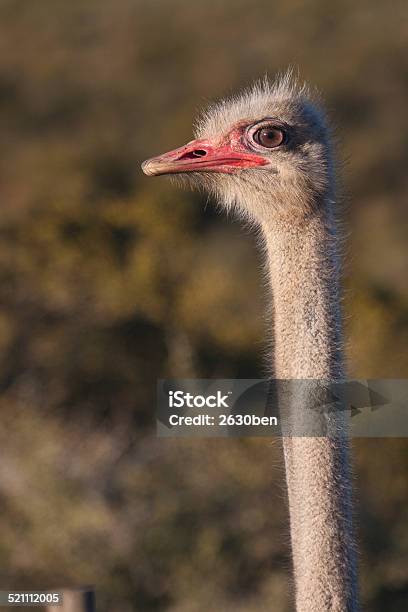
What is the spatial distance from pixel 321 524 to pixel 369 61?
15.8 metres

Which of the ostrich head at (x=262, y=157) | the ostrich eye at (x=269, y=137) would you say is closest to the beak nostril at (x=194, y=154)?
the ostrich head at (x=262, y=157)

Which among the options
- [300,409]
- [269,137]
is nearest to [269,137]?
[269,137]

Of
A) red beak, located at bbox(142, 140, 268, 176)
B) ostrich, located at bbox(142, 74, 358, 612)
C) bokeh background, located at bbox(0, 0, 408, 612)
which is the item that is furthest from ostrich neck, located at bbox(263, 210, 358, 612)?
bokeh background, located at bbox(0, 0, 408, 612)

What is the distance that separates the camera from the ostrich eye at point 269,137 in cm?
233

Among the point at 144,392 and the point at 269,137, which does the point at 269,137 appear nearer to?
the point at 269,137

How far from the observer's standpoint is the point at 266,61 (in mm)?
16266

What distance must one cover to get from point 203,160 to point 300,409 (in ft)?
1.58

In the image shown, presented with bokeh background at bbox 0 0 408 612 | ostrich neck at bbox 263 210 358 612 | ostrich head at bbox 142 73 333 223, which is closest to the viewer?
ostrich neck at bbox 263 210 358 612

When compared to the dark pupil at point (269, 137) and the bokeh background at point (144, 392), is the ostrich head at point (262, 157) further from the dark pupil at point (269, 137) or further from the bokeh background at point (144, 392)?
the bokeh background at point (144, 392)

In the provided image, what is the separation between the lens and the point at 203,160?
241 centimetres

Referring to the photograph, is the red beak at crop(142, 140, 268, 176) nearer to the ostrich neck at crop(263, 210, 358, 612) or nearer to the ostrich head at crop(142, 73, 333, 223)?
the ostrich head at crop(142, 73, 333, 223)

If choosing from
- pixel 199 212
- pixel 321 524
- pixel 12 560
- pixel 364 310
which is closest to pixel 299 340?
pixel 321 524

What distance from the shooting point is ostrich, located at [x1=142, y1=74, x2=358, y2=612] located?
209 centimetres

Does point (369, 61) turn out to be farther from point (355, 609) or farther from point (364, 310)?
point (355, 609)
